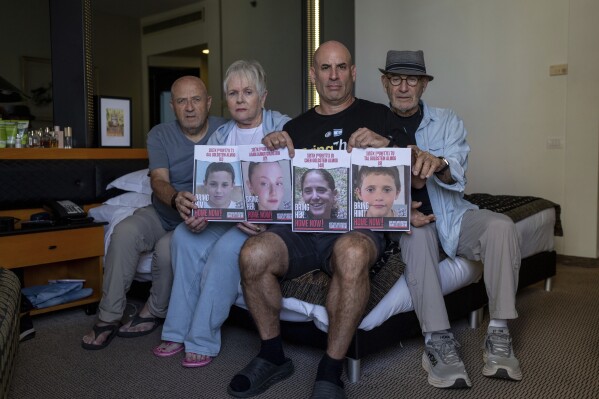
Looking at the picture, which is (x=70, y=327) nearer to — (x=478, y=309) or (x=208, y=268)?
(x=208, y=268)

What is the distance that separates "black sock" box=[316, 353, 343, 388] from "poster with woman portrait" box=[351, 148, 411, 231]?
468 millimetres

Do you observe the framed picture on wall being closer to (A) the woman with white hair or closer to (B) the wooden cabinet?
(B) the wooden cabinet

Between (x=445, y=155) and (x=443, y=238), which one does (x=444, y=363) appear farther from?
(x=445, y=155)

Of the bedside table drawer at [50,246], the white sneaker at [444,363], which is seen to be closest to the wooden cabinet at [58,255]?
the bedside table drawer at [50,246]

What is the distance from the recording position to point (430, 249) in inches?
83.7

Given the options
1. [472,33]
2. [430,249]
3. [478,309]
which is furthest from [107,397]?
[472,33]

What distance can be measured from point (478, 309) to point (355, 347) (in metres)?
0.92

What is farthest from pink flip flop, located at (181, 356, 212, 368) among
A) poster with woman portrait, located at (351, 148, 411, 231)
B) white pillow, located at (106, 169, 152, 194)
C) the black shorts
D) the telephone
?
white pillow, located at (106, 169, 152, 194)

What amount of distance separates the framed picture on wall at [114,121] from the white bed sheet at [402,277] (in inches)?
21.1

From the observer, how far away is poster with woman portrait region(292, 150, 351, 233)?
2020 millimetres

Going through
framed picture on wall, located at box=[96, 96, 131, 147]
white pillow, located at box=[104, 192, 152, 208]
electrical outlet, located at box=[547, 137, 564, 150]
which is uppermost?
framed picture on wall, located at box=[96, 96, 131, 147]

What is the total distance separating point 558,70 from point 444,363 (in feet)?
10.3

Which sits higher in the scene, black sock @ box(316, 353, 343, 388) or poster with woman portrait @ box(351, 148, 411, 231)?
poster with woman portrait @ box(351, 148, 411, 231)

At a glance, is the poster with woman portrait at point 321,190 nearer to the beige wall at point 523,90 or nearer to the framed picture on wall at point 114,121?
the framed picture on wall at point 114,121
